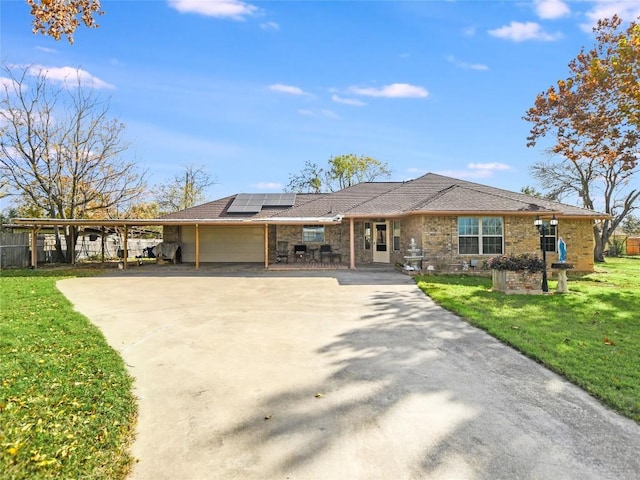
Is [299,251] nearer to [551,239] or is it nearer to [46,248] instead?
[551,239]

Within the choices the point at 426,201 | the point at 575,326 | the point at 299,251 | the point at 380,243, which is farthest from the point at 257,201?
the point at 575,326

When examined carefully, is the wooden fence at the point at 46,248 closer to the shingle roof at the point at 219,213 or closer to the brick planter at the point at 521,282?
the shingle roof at the point at 219,213

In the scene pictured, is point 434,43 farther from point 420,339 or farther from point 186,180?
point 186,180

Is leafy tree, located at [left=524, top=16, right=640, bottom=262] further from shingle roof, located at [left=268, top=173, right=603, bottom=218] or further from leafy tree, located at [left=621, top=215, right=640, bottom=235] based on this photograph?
leafy tree, located at [left=621, top=215, right=640, bottom=235]

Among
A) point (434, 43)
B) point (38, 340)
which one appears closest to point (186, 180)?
point (434, 43)

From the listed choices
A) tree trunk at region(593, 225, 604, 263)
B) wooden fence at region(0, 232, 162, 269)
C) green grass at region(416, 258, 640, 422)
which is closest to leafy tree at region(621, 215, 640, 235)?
tree trunk at region(593, 225, 604, 263)

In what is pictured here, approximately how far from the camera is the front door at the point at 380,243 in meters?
17.1

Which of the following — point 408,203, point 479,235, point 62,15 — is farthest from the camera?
point 408,203

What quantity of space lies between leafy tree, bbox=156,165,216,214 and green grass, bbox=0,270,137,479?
103ft

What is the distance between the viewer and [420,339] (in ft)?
17.8

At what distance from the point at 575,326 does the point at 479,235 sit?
7.85m

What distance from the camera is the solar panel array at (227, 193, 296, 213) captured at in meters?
18.5

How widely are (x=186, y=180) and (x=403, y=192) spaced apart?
982 inches

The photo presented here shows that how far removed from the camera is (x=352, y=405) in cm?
331
